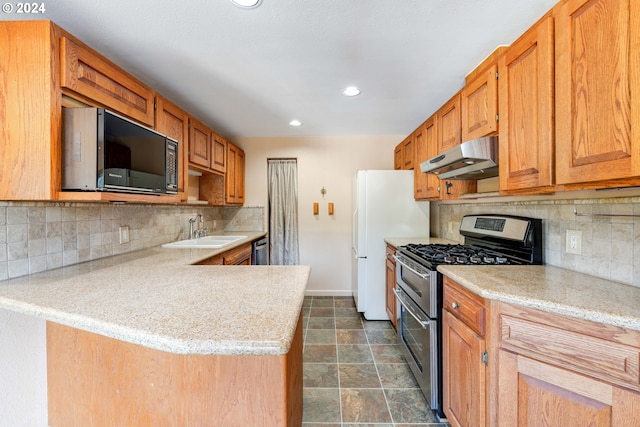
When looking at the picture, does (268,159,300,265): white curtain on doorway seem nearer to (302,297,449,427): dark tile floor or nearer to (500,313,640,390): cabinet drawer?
(302,297,449,427): dark tile floor

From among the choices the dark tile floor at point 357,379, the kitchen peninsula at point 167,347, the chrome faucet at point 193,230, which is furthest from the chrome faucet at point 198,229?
the kitchen peninsula at point 167,347

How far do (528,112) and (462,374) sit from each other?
4.36 feet

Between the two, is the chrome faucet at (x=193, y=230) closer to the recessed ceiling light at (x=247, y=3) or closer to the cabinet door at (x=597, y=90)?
the recessed ceiling light at (x=247, y=3)

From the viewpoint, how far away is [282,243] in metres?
4.05

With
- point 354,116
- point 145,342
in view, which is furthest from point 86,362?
point 354,116

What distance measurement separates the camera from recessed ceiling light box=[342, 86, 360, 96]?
7.59 feet

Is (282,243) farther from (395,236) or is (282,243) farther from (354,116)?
(354,116)

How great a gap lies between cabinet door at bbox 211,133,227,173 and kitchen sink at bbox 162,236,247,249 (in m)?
0.79

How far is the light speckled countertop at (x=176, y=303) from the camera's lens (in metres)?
0.75

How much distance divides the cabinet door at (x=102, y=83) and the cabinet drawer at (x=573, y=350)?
2223 millimetres

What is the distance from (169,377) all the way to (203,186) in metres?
2.69

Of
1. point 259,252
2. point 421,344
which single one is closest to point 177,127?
point 259,252

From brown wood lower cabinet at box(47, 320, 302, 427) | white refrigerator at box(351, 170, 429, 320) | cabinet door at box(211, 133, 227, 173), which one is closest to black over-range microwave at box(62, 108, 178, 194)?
brown wood lower cabinet at box(47, 320, 302, 427)

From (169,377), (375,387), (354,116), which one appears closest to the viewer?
(169,377)
